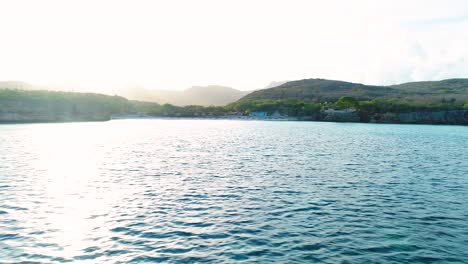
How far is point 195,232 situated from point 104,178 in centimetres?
2455

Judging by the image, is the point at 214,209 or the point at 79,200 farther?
the point at 79,200

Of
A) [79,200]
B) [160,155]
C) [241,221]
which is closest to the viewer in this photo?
[241,221]

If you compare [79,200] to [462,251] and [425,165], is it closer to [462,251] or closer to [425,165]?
[462,251]

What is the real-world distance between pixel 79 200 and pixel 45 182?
11.0 meters

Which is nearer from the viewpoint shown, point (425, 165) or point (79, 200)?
point (79, 200)

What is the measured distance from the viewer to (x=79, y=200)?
3444 cm

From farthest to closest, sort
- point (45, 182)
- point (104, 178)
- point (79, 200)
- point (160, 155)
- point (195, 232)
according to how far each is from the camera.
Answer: point (160, 155), point (104, 178), point (45, 182), point (79, 200), point (195, 232)

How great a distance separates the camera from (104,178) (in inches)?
1806

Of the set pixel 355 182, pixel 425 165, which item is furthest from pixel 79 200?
pixel 425 165

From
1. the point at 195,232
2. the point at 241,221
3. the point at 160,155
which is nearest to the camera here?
the point at 195,232

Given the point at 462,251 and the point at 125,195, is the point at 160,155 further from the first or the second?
the point at 462,251

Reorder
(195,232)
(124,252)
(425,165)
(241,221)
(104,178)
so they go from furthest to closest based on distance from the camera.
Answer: (425,165) → (104,178) → (241,221) → (195,232) → (124,252)

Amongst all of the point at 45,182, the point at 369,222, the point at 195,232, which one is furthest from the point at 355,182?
the point at 45,182

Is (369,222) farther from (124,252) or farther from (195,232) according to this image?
(124,252)
